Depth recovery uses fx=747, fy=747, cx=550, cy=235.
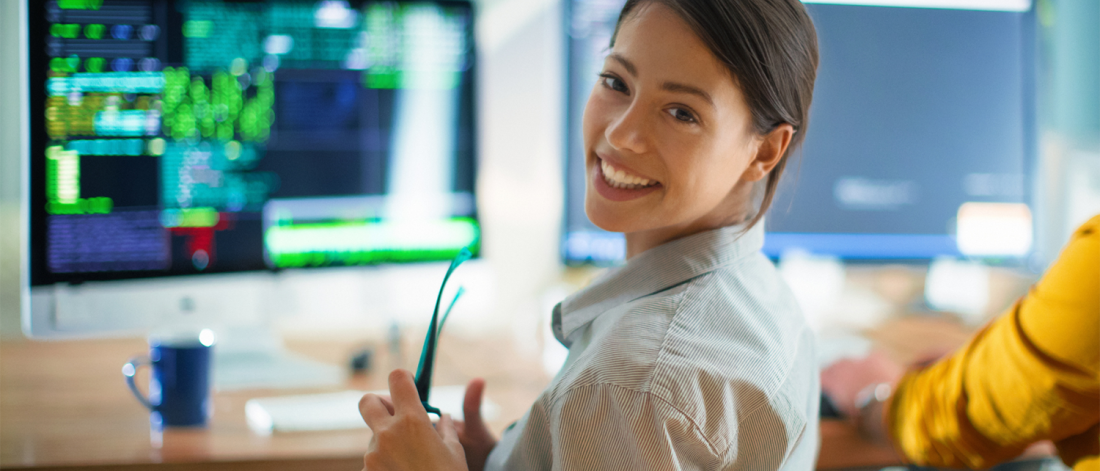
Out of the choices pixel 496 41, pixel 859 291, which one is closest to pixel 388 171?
pixel 496 41

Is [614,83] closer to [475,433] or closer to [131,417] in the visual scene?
[475,433]

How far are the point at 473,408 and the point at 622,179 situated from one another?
1.03ft

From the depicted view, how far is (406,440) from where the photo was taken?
2.07 feet

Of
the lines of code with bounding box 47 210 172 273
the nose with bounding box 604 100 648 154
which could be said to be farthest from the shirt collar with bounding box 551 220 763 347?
the lines of code with bounding box 47 210 172 273

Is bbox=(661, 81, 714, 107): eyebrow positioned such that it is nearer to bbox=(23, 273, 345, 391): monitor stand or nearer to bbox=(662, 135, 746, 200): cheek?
bbox=(662, 135, 746, 200): cheek

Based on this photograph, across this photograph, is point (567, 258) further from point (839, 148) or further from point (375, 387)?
point (839, 148)

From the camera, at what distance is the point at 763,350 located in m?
0.60

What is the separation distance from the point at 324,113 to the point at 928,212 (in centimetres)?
116

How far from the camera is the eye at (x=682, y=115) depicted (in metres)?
0.65

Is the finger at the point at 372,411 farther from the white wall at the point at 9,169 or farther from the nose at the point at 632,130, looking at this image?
the white wall at the point at 9,169

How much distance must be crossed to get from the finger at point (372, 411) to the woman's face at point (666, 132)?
0.27m

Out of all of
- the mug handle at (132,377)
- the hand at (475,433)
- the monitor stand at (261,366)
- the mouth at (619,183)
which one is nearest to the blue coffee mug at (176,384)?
the mug handle at (132,377)

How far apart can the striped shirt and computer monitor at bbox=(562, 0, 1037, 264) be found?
0.74 metres

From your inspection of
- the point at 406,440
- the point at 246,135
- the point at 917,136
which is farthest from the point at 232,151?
the point at 917,136
